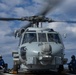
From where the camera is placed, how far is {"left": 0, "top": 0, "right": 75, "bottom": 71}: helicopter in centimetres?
1330

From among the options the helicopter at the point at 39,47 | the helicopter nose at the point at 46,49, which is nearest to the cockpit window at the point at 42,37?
the helicopter at the point at 39,47

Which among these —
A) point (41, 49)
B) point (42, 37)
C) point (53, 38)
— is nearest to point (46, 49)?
point (41, 49)

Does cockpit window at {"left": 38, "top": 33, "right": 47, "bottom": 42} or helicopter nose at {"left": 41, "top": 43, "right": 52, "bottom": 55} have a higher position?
cockpit window at {"left": 38, "top": 33, "right": 47, "bottom": 42}

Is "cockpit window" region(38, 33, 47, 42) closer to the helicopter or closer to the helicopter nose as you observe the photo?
the helicopter

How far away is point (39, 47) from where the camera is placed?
13734 millimetres

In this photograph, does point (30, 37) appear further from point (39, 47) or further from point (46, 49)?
point (46, 49)

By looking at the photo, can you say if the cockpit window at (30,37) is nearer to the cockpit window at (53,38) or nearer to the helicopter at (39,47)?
the helicopter at (39,47)

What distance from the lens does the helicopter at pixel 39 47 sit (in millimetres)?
13305

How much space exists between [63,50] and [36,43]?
151 centimetres

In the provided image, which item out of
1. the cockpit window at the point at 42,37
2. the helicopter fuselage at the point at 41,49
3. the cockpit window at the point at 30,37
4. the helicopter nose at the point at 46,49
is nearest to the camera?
the helicopter nose at the point at 46,49

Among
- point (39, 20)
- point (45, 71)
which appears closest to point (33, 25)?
point (39, 20)

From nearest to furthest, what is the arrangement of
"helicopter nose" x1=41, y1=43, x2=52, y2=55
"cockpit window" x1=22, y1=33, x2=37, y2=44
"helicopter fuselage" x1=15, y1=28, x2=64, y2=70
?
1. "helicopter nose" x1=41, y1=43, x2=52, y2=55
2. "helicopter fuselage" x1=15, y1=28, x2=64, y2=70
3. "cockpit window" x1=22, y1=33, x2=37, y2=44

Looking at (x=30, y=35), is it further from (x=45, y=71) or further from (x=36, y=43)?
(x=45, y=71)

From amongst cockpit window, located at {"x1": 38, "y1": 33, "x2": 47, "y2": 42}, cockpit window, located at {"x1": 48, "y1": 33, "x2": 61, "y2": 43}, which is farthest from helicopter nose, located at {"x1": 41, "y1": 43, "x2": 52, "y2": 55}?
cockpit window, located at {"x1": 48, "y1": 33, "x2": 61, "y2": 43}
